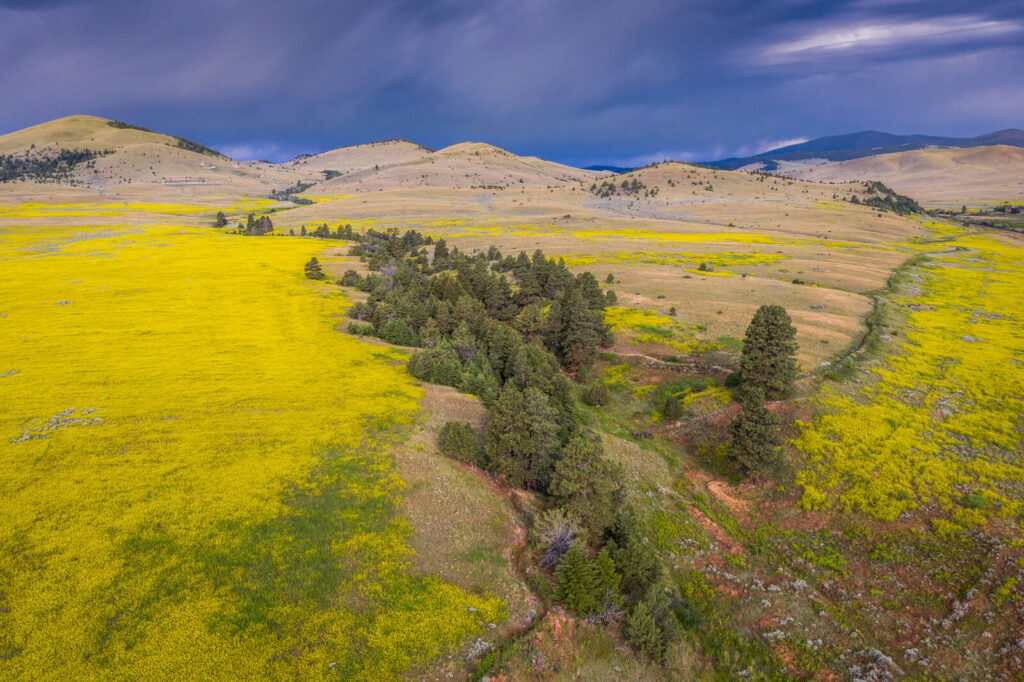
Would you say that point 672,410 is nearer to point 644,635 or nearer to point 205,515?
point 644,635

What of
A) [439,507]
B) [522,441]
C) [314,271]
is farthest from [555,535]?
[314,271]

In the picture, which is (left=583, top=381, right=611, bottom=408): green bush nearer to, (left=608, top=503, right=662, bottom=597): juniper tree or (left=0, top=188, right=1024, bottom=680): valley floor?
(left=0, top=188, right=1024, bottom=680): valley floor

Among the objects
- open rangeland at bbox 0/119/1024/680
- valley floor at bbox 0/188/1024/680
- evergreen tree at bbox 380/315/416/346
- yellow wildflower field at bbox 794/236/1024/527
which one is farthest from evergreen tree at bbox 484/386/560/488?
evergreen tree at bbox 380/315/416/346

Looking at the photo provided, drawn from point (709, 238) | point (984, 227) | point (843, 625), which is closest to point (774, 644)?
point (843, 625)

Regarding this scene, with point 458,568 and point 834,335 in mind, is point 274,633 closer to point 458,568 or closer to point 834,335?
point 458,568

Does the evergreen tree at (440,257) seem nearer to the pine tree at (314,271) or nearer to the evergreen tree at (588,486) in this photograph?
the pine tree at (314,271)
